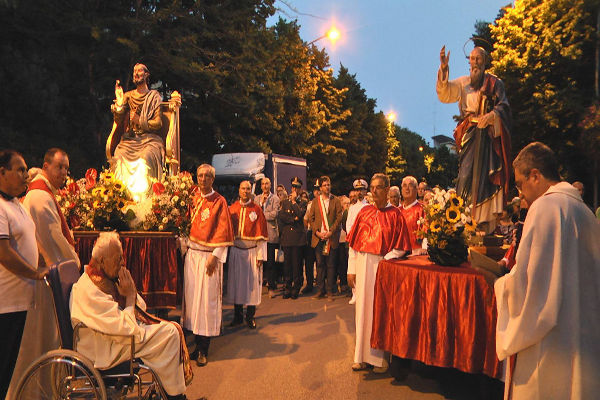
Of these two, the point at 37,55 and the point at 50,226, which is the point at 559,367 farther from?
the point at 37,55

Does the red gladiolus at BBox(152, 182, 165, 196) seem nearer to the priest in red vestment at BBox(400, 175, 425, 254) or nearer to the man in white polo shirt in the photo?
the man in white polo shirt

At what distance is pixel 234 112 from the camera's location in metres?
22.0

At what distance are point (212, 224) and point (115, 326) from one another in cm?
267

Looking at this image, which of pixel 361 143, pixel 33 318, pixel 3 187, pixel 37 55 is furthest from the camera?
pixel 361 143

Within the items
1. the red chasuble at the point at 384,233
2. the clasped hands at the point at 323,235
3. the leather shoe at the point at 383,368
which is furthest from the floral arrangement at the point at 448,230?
the clasped hands at the point at 323,235

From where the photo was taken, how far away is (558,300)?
295 cm

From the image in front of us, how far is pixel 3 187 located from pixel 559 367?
4.17 meters

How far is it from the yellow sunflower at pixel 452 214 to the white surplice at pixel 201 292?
286 cm

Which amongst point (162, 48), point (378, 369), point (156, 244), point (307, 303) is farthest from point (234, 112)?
point (378, 369)

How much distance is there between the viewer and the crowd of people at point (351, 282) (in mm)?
2977

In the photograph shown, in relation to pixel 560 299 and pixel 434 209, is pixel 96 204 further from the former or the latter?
pixel 560 299

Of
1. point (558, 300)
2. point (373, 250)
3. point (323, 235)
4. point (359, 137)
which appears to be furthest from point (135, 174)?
point (359, 137)

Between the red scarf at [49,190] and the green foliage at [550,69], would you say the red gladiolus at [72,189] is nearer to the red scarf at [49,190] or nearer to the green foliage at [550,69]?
the red scarf at [49,190]

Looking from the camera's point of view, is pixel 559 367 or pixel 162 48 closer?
pixel 559 367
